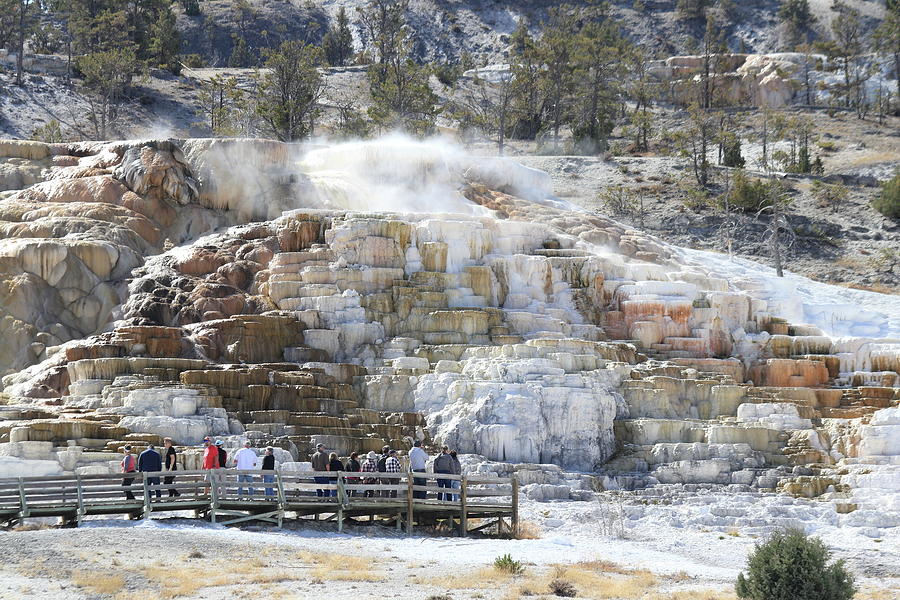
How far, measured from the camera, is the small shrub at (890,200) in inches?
1925

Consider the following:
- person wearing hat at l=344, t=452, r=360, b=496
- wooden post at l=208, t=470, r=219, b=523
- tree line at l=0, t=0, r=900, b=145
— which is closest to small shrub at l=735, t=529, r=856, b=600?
person wearing hat at l=344, t=452, r=360, b=496

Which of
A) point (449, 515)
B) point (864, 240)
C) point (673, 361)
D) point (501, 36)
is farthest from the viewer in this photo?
point (501, 36)

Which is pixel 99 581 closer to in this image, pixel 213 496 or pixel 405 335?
pixel 213 496

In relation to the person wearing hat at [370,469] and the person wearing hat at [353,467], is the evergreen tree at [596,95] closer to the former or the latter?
the person wearing hat at [370,469]

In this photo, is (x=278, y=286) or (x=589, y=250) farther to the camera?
(x=589, y=250)

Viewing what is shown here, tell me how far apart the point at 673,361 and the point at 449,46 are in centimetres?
6461

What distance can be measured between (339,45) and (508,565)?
235ft

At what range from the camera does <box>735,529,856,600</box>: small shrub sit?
12.7 meters

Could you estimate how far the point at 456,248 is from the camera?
3225 cm

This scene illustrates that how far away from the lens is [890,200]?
49.1m

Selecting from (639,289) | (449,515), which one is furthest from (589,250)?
(449,515)

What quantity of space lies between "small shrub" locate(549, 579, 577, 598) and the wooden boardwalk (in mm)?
4128

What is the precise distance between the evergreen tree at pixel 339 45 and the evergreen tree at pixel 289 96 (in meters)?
27.0

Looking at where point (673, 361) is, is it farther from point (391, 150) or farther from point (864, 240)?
point (864, 240)
